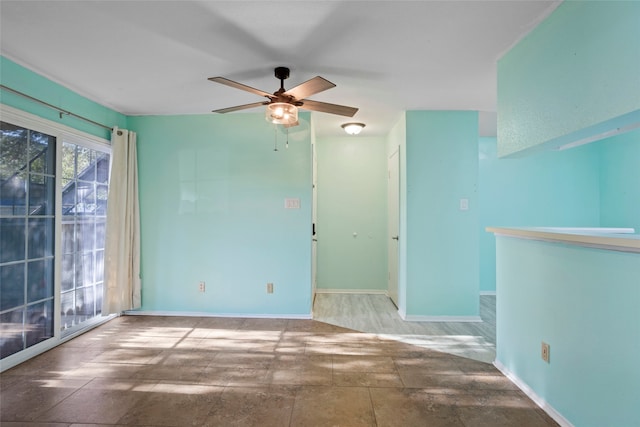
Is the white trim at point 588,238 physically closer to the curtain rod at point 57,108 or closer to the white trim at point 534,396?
the white trim at point 534,396

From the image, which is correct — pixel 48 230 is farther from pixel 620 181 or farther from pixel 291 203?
pixel 620 181

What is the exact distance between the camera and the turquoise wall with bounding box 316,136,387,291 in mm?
5098

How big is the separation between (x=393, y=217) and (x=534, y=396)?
2.72m

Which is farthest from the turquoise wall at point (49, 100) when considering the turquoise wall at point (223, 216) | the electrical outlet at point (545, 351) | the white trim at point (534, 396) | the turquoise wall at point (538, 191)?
the turquoise wall at point (538, 191)

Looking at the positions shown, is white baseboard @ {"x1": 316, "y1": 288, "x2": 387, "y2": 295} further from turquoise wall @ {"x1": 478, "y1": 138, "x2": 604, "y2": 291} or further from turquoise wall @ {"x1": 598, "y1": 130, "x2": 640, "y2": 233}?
turquoise wall @ {"x1": 598, "y1": 130, "x2": 640, "y2": 233}

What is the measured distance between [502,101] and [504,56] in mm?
338

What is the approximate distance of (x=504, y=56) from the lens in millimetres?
2461

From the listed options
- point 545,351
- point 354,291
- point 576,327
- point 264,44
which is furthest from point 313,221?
point 576,327

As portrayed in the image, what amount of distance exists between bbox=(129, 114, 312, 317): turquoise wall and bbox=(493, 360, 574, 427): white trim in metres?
2.09

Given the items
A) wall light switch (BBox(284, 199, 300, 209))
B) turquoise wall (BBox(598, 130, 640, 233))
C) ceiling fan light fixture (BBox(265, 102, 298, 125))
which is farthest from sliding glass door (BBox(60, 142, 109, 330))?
turquoise wall (BBox(598, 130, 640, 233))

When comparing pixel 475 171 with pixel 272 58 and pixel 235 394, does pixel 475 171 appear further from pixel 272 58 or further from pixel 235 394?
pixel 235 394

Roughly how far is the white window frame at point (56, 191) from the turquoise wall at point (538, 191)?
17.3 feet

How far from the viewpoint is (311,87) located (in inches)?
86.1

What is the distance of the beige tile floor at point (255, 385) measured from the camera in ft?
6.24
